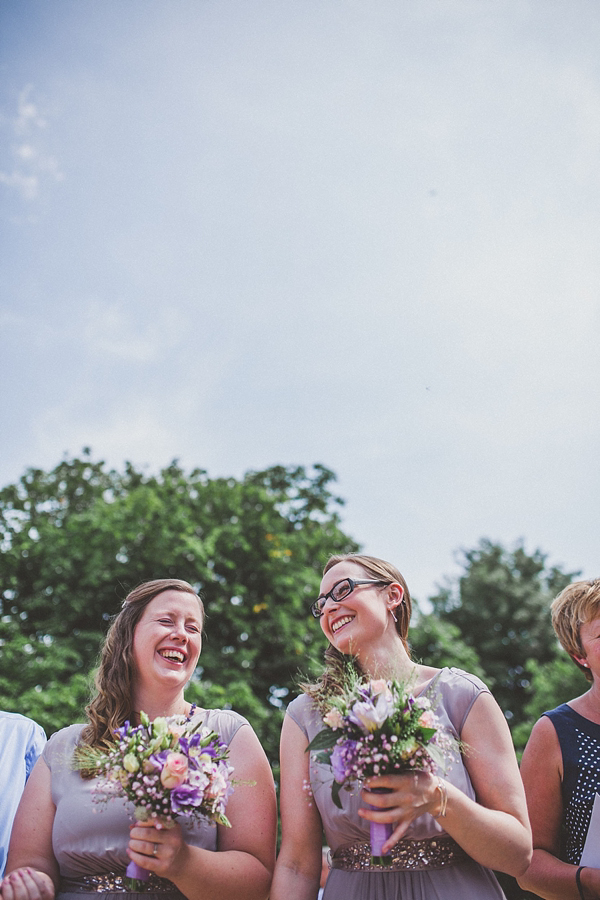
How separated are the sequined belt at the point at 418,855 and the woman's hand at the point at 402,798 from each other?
0.47 meters

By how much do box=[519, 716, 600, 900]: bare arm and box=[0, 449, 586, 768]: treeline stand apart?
7285 millimetres

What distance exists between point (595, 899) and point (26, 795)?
2.75 meters

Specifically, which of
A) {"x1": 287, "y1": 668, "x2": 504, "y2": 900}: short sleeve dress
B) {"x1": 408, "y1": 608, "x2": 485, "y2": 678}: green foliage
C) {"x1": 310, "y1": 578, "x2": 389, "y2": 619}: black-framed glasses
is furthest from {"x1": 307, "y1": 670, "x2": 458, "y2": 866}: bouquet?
{"x1": 408, "y1": 608, "x2": 485, "y2": 678}: green foliage

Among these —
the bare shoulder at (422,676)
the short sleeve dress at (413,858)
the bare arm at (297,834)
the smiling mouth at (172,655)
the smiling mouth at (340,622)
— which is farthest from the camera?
the smiling mouth at (172,655)

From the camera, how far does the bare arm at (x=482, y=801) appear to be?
244 cm

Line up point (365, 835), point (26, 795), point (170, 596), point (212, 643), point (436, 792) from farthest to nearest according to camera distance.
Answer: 1. point (212, 643)
2. point (170, 596)
3. point (26, 795)
4. point (365, 835)
5. point (436, 792)

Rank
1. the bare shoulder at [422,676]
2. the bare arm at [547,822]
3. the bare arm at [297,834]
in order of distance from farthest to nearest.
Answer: the bare shoulder at [422,676] → the bare arm at [547,822] → the bare arm at [297,834]

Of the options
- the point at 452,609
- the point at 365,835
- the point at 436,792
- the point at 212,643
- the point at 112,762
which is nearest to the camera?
the point at 436,792

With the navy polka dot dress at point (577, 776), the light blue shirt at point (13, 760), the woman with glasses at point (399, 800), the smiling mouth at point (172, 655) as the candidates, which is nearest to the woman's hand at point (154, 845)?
the woman with glasses at point (399, 800)

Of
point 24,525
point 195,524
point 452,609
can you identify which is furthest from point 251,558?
A: point 452,609

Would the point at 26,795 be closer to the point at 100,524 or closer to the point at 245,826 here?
the point at 245,826

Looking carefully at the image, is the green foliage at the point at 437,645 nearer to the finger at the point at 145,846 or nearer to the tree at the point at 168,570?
the tree at the point at 168,570

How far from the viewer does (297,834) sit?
3.09 metres

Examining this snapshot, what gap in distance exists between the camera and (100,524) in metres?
11.6
